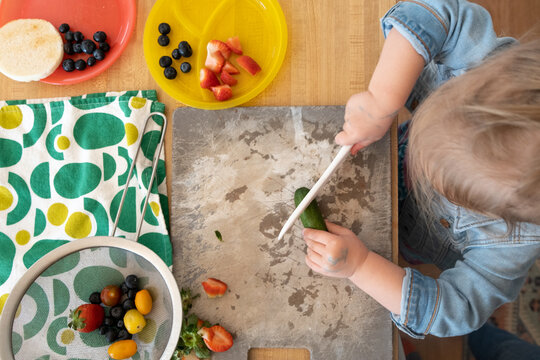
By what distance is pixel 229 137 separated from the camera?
806 mm

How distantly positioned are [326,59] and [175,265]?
18.5 inches

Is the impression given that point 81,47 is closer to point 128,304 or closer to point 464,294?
point 128,304

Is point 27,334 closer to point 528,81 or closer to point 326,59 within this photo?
point 326,59

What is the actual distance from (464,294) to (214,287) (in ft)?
1.42

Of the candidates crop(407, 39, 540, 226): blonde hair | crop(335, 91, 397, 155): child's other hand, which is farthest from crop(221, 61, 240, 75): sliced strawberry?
crop(407, 39, 540, 226): blonde hair

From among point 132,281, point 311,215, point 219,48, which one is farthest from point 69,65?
point 311,215

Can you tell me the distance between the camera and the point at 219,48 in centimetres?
80

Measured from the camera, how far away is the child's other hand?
73 centimetres

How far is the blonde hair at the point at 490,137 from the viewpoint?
21.3 inches

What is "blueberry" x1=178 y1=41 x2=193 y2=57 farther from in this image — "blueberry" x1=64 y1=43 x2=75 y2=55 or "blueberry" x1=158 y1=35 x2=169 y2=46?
"blueberry" x1=64 y1=43 x2=75 y2=55

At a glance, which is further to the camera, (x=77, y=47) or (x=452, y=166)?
(x=77, y=47)

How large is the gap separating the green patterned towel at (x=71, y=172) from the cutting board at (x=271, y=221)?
70 mm

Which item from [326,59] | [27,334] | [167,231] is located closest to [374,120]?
[326,59]

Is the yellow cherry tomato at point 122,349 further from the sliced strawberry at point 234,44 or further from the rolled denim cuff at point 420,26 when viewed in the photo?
the rolled denim cuff at point 420,26
